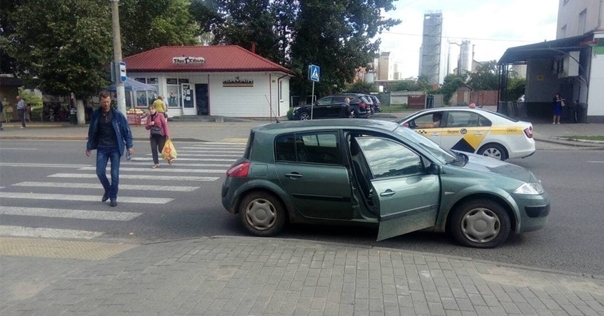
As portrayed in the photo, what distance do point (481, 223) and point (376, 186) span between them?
133cm

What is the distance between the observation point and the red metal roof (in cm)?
3128

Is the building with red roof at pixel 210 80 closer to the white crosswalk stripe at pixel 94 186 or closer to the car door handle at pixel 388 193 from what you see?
the white crosswalk stripe at pixel 94 186

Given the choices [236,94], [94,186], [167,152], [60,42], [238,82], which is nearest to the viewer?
[94,186]

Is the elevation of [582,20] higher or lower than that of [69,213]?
higher

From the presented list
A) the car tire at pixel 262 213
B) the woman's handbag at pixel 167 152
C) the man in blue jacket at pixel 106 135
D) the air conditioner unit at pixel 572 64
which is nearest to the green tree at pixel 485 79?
the air conditioner unit at pixel 572 64

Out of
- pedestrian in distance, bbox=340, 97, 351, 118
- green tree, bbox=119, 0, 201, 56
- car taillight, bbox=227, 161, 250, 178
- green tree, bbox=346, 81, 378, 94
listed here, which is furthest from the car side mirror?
green tree, bbox=346, 81, 378, 94

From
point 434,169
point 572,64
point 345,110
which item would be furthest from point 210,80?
point 434,169

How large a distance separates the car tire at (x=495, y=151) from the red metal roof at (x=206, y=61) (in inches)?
857

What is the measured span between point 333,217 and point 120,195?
15.4 ft

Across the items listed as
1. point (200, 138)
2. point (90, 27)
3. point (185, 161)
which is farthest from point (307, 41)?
point (185, 161)

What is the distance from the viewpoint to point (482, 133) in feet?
35.5

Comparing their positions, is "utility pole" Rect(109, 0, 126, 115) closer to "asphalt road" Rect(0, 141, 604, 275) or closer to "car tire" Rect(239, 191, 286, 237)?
"asphalt road" Rect(0, 141, 604, 275)

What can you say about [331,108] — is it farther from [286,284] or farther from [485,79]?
[485,79]

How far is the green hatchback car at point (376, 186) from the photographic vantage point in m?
5.25
